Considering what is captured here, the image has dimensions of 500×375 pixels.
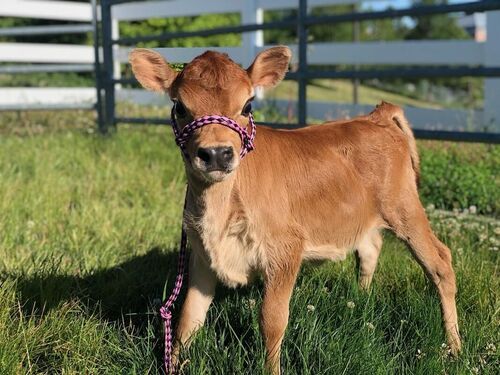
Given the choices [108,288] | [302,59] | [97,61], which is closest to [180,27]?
[97,61]

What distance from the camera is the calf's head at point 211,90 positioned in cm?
244

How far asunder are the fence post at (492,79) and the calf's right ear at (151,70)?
20.0ft

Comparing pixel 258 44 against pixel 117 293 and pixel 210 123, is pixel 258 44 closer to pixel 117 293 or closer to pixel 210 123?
pixel 117 293

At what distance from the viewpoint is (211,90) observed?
2.61 m

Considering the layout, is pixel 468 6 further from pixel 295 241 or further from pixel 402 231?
pixel 295 241

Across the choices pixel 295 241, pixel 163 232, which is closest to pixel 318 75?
pixel 163 232

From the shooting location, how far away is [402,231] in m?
3.52

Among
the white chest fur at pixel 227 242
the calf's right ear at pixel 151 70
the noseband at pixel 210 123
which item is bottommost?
the white chest fur at pixel 227 242

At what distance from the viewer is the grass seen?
2818 mm

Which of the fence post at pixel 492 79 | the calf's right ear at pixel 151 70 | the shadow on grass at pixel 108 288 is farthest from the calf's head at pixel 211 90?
the fence post at pixel 492 79

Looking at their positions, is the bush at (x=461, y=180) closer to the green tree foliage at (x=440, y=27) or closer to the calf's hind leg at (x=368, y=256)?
the calf's hind leg at (x=368, y=256)

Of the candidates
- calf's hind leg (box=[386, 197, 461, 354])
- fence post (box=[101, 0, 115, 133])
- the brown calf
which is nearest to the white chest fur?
the brown calf

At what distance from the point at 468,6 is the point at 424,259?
2.27 meters

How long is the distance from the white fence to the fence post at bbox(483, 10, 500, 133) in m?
0.01
